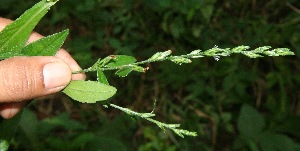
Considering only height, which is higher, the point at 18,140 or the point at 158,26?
the point at 158,26

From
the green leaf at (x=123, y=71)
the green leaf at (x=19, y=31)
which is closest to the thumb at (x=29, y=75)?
the green leaf at (x=19, y=31)

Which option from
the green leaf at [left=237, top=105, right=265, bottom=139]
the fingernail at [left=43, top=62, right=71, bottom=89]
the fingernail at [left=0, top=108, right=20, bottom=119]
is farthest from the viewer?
the green leaf at [left=237, top=105, right=265, bottom=139]

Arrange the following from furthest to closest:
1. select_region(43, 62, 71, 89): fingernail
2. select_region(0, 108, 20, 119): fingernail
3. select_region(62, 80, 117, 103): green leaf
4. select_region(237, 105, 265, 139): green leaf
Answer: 1. select_region(237, 105, 265, 139): green leaf
2. select_region(0, 108, 20, 119): fingernail
3. select_region(43, 62, 71, 89): fingernail
4. select_region(62, 80, 117, 103): green leaf

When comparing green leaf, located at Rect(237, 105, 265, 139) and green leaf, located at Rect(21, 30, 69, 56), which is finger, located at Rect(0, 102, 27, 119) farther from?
green leaf, located at Rect(237, 105, 265, 139)

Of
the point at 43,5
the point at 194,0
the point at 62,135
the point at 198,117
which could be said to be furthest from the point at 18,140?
the point at 43,5

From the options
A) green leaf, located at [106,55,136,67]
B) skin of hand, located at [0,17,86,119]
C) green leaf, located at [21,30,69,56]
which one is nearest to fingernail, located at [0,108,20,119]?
skin of hand, located at [0,17,86,119]

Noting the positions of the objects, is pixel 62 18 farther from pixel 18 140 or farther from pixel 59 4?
pixel 18 140

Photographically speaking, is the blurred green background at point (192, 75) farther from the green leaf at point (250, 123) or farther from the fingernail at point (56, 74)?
the fingernail at point (56, 74)

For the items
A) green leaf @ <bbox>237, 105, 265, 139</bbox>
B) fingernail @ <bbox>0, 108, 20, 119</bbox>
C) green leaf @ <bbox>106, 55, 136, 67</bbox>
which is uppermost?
green leaf @ <bbox>106, 55, 136, 67</bbox>
